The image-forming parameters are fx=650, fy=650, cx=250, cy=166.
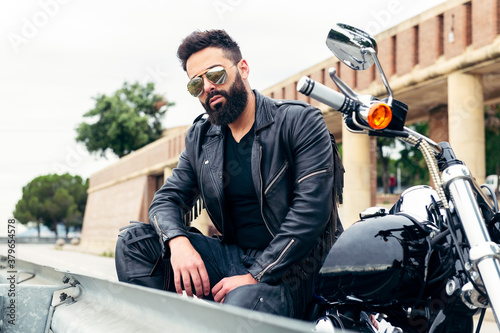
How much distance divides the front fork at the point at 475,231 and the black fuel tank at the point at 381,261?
5.9 inches

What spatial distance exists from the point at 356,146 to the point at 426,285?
20463 mm

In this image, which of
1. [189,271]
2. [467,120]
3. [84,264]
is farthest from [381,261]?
[84,264]

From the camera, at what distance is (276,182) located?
7.85ft

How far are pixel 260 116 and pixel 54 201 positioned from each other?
9617 centimetres

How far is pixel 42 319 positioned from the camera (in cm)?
212

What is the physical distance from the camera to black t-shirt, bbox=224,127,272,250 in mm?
2484

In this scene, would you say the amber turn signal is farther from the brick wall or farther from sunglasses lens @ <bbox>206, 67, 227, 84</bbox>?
the brick wall

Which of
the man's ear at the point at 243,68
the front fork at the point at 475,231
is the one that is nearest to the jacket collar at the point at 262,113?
the man's ear at the point at 243,68

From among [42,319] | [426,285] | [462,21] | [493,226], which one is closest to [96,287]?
[42,319]

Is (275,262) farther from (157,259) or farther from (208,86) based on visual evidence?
(208,86)

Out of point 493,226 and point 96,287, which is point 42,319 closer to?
point 96,287

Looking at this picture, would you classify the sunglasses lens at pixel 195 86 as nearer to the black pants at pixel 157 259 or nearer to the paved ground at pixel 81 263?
the black pants at pixel 157 259

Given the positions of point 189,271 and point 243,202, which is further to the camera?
point 243,202

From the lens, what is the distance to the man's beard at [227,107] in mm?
2600
